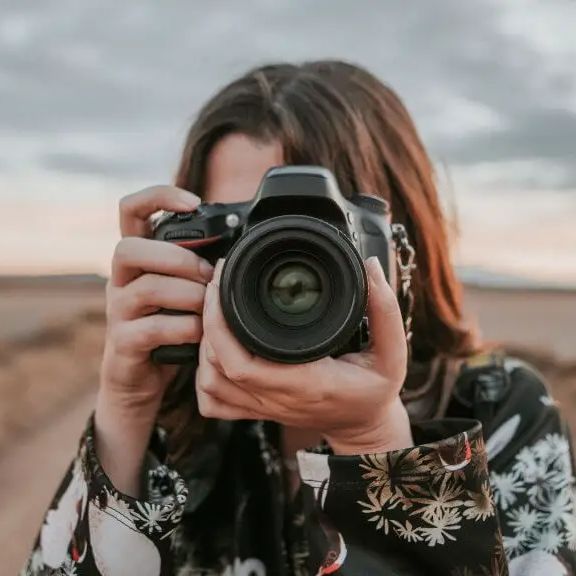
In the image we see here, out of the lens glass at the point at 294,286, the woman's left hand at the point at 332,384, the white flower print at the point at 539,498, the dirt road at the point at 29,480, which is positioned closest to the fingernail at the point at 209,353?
the woman's left hand at the point at 332,384

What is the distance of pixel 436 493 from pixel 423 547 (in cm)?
7

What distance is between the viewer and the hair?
1.55 meters

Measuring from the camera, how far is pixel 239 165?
153 centimetres

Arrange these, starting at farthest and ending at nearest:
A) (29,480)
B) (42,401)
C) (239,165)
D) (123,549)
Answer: (42,401)
(29,480)
(239,165)
(123,549)

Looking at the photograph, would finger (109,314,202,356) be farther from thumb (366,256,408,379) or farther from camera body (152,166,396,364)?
thumb (366,256,408,379)

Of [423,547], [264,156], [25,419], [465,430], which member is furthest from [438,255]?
[25,419]

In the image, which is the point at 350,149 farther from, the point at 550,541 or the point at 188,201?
the point at 550,541

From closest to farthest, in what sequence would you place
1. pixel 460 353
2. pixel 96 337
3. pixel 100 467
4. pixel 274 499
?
pixel 100 467 < pixel 274 499 < pixel 460 353 < pixel 96 337

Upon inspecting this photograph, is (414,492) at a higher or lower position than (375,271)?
lower

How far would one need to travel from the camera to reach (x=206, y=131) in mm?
1587

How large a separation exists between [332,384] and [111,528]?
0.40 metres

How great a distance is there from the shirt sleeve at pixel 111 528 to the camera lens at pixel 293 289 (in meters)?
0.32

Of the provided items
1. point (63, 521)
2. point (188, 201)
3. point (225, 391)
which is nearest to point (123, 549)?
point (63, 521)

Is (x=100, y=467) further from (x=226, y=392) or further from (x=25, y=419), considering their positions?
(x=25, y=419)
